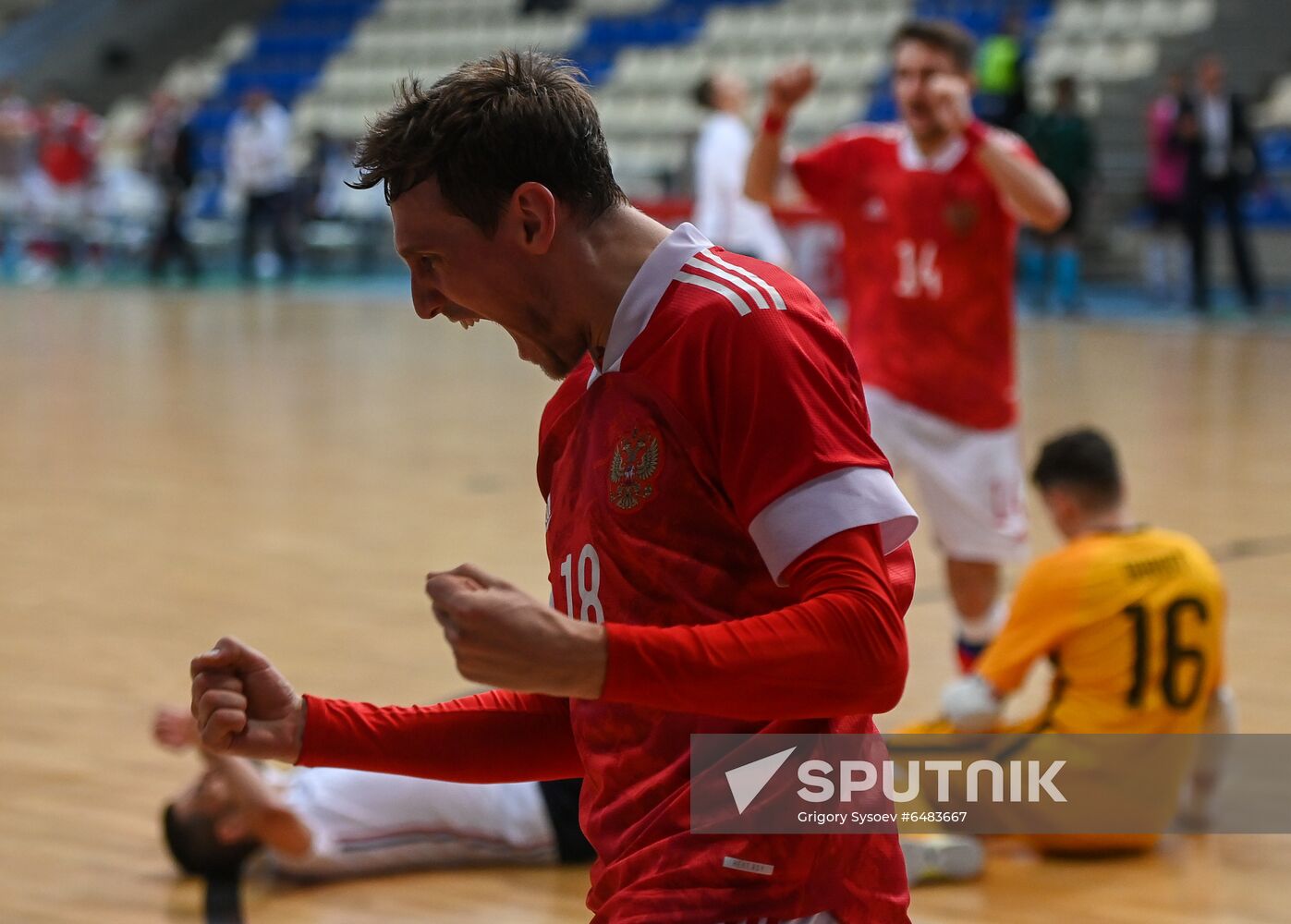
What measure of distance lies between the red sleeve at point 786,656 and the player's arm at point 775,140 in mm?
3327

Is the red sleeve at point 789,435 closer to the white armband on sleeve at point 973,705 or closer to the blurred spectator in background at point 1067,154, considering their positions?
the white armband on sleeve at point 973,705

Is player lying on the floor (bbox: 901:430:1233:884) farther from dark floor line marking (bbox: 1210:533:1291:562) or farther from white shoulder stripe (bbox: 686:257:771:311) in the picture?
dark floor line marking (bbox: 1210:533:1291:562)

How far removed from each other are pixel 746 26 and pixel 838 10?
4.39ft

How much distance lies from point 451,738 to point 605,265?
61 centimetres

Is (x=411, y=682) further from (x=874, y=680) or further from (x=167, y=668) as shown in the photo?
(x=874, y=680)

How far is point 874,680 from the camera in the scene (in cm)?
147

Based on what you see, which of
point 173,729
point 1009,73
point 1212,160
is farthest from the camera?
point 1009,73

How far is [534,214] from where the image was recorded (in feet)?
5.15

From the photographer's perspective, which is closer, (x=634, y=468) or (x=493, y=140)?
(x=493, y=140)

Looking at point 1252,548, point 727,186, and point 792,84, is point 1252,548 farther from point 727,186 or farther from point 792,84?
point 727,186

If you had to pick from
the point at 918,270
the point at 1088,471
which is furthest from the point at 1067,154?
the point at 1088,471

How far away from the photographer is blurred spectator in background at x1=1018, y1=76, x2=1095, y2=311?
1592cm

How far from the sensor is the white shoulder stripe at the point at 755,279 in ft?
5.19

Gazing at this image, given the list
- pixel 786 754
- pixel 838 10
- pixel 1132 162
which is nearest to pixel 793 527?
pixel 786 754
